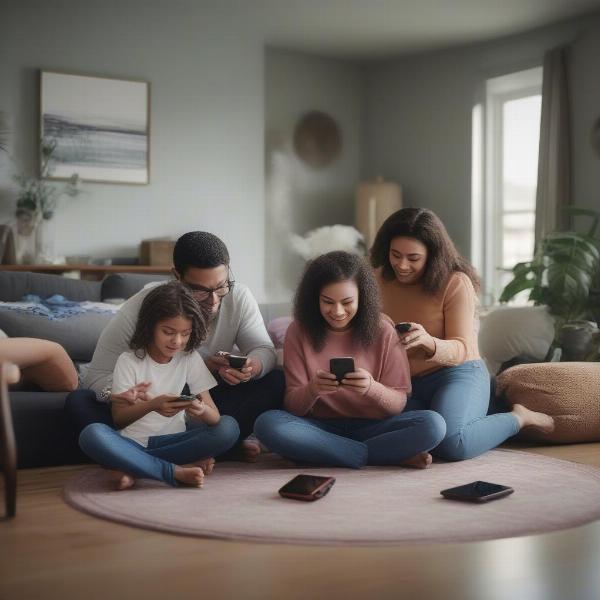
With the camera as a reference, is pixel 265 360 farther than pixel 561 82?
No

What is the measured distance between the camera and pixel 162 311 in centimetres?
262

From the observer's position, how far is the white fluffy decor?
668cm

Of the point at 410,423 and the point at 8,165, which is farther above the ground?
the point at 8,165

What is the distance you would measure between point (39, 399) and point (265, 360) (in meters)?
0.75


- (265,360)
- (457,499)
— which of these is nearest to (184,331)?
(265,360)

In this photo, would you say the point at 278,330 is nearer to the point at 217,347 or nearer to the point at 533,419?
the point at 217,347

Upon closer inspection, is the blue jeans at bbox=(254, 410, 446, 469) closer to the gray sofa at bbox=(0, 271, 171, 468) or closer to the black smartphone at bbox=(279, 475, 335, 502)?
the black smartphone at bbox=(279, 475, 335, 502)

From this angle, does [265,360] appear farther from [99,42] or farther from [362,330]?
[99,42]

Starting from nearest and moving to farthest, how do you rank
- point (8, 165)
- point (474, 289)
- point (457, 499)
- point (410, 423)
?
point (457, 499), point (410, 423), point (474, 289), point (8, 165)

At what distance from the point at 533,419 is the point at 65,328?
1796 millimetres

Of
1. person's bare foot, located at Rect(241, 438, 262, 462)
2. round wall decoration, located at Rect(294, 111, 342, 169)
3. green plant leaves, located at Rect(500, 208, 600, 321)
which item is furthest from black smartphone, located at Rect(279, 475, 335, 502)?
round wall decoration, located at Rect(294, 111, 342, 169)

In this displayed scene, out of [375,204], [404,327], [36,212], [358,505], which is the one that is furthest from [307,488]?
[375,204]

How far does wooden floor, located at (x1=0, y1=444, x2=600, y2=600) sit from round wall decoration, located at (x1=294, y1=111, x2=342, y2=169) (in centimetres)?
519

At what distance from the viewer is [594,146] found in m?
5.77
